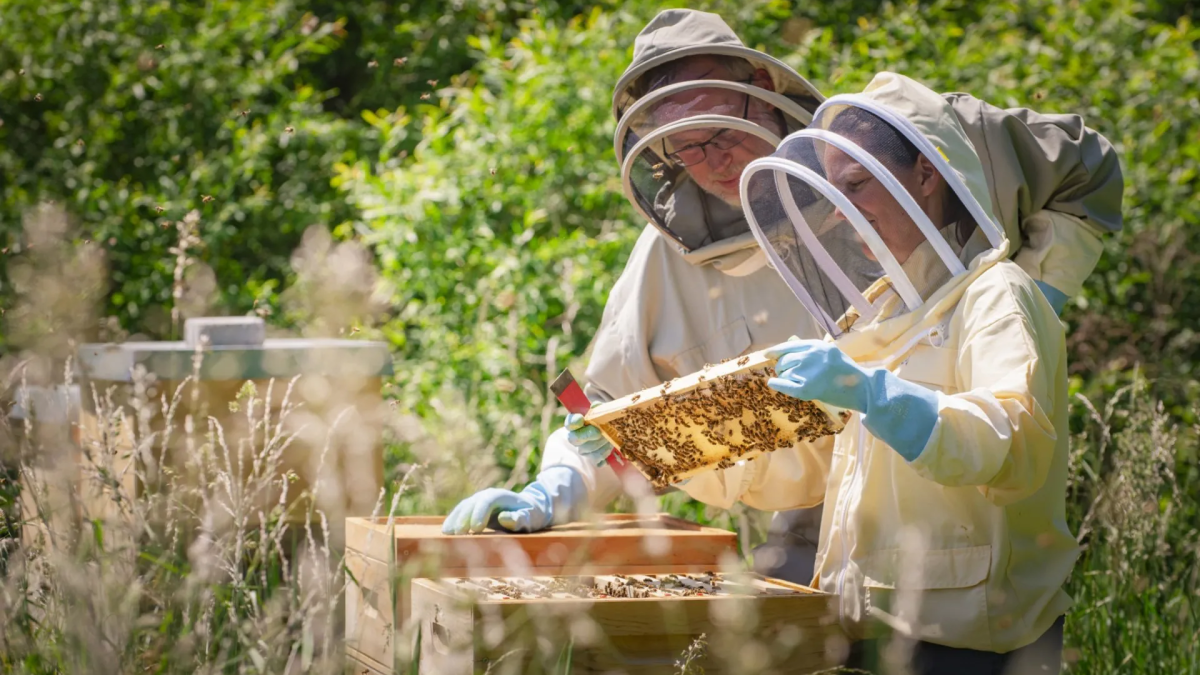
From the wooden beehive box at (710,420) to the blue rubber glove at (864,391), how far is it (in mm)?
100

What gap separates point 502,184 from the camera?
6199 mm

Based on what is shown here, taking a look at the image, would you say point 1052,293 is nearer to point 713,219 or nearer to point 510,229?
point 713,219

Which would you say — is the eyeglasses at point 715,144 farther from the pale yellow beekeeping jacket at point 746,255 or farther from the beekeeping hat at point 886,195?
the beekeeping hat at point 886,195

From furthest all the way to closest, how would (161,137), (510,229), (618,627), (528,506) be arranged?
(161,137) < (510,229) < (528,506) < (618,627)

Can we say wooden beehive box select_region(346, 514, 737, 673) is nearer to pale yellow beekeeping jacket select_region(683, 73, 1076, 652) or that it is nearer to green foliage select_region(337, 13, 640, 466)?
pale yellow beekeeping jacket select_region(683, 73, 1076, 652)

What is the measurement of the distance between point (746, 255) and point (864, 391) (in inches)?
45.5

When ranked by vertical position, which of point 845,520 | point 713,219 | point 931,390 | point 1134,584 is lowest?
point 1134,584

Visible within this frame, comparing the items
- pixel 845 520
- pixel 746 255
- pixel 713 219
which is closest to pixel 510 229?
pixel 713 219

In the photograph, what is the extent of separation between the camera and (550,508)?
10.4ft

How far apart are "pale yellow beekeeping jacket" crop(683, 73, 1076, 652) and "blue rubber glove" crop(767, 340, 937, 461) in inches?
1.5

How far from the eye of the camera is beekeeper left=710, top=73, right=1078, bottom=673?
89.2 inches

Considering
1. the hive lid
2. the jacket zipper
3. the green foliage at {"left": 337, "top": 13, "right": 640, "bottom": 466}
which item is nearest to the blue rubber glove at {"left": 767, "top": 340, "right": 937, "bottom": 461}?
the jacket zipper

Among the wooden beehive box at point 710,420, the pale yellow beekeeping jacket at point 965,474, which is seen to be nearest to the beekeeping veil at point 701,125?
the pale yellow beekeeping jacket at point 965,474

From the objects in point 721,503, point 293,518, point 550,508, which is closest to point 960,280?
point 721,503
